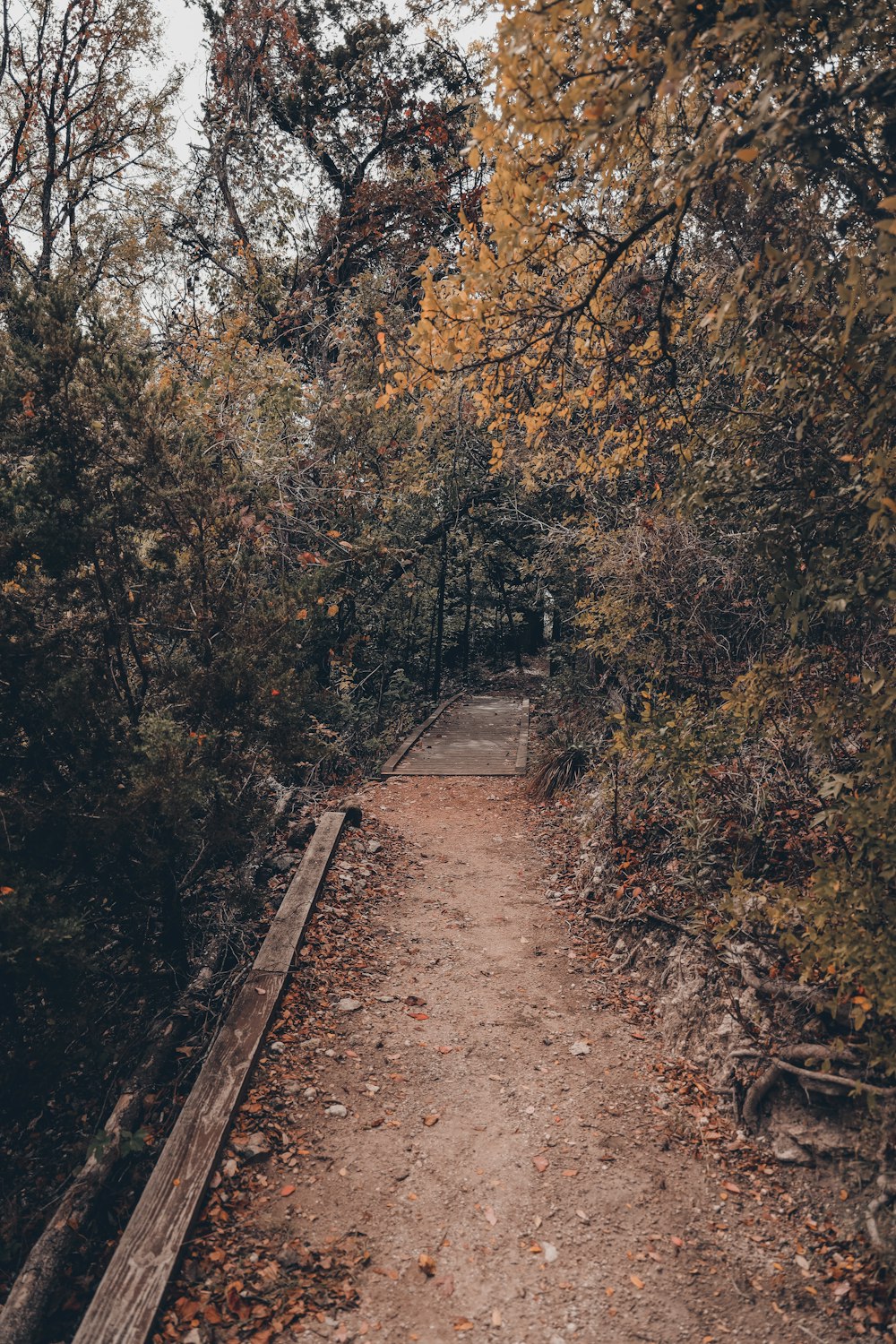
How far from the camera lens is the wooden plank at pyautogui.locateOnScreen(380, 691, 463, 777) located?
11.6m

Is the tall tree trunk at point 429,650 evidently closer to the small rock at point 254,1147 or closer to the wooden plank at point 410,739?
the wooden plank at point 410,739

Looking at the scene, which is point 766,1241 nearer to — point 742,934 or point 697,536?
point 742,934

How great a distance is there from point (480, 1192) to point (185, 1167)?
53.9 inches

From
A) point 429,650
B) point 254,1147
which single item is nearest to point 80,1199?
point 254,1147

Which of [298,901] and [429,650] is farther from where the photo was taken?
[429,650]

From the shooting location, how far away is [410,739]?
13398 mm

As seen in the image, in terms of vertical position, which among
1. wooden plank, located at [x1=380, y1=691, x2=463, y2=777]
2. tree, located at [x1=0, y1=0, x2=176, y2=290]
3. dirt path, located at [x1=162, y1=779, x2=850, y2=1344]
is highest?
tree, located at [x1=0, y1=0, x2=176, y2=290]

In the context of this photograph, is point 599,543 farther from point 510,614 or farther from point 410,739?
point 510,614

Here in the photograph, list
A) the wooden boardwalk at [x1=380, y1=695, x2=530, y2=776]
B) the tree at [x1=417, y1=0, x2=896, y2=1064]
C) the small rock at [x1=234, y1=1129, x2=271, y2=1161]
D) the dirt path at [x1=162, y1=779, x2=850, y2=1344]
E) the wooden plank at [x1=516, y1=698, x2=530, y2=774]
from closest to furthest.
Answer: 1. the tree at [x1=417, y1=0, x2=896, y2=1064]
2. the dirt path at [x1=162, y1=779, x2=850, y2=1344]
3. the small rock at [x1=234, y1=1129, x2=271, y2=1161]
4. the wooden plank at [x1=516, y1=698, x2=530, y2=774]
5. the wooden boardwalk at [x1=380, y1=695, x2=530, y2=776]

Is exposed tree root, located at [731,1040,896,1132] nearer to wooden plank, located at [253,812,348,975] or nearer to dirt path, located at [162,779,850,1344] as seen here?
dirt path, located at [162,779,850,1344]

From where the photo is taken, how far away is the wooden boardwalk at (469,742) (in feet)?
38.1

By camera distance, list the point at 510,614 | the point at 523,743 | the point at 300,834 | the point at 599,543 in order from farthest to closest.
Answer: the point at 510,614 → the point at 523,743 → the point at 599,543 → the point at 300,834

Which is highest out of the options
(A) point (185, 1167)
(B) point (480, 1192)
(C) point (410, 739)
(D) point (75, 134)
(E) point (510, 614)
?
(D) point (75, 134)

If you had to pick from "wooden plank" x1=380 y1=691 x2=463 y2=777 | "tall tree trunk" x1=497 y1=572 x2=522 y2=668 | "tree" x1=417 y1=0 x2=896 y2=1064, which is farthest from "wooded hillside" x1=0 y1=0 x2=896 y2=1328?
"tall tree trunk" x1=497 y1=572 x2=522 y2=668
